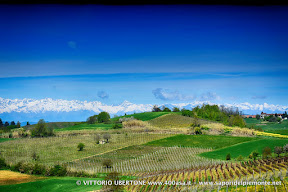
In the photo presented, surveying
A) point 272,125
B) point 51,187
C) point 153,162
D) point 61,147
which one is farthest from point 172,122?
point 51,187

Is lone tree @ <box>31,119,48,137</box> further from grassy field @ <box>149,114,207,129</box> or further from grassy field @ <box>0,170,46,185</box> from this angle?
grassy field @ <box>0,170,46,185</box>

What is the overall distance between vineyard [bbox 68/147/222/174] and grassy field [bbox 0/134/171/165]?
362 centimetres

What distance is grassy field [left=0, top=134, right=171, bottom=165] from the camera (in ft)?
129

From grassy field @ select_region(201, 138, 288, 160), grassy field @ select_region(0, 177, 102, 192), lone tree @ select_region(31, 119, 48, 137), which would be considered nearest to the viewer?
grassy field @ select_region(0, 177, 102, 192)

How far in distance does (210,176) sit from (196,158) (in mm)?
15438

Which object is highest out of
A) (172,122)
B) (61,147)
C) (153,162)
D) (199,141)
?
(172,122)

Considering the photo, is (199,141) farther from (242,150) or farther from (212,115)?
(212,115)

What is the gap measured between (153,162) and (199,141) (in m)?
17.3

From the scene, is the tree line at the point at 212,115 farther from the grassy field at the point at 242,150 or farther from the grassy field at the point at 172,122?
the grassy field at the point at 242,150

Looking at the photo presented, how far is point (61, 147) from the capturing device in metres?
47.4

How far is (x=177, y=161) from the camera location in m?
35.3

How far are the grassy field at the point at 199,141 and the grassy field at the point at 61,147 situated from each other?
3143 mm

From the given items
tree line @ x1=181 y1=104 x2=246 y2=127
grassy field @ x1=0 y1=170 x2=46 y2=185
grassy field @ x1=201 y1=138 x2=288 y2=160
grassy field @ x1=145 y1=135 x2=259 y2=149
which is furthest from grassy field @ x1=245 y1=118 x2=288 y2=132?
grassy field @ x1=0 y1=170 x2=46 y2=185

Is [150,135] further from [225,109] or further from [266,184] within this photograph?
[225,109]
